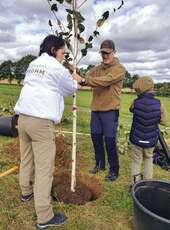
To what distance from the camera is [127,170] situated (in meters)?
6.70

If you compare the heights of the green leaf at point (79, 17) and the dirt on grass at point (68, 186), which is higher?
the green leaf at point (79, 17)

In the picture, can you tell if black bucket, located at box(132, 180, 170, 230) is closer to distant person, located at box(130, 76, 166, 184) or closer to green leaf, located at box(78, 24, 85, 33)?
distant person, located at box(130, 76, 166, 184)

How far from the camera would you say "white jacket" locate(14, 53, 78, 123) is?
156 inches

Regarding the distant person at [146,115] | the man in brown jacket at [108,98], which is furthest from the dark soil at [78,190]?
the distant person at [146,115]

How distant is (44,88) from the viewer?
3988 millimetres

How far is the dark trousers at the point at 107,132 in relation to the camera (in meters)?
5.68

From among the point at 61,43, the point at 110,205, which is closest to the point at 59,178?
the point at 110,205

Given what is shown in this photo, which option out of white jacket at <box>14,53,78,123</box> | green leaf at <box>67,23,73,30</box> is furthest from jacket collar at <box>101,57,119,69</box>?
white jacket at <box>14,53,78,123</box>

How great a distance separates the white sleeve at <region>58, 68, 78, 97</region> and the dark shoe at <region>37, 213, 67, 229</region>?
1426 millimetres

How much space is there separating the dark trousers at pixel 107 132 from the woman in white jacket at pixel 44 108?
155 cm

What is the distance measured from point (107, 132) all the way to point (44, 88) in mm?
1968

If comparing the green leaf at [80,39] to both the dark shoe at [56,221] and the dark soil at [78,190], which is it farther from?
the dark shoe at [56,221]

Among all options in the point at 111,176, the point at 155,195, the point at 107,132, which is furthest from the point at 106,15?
the point at 111,176

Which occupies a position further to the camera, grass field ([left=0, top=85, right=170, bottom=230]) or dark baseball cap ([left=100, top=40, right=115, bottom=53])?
dark baseball cap ([left=100, top=40, right=115, bottom=53])
